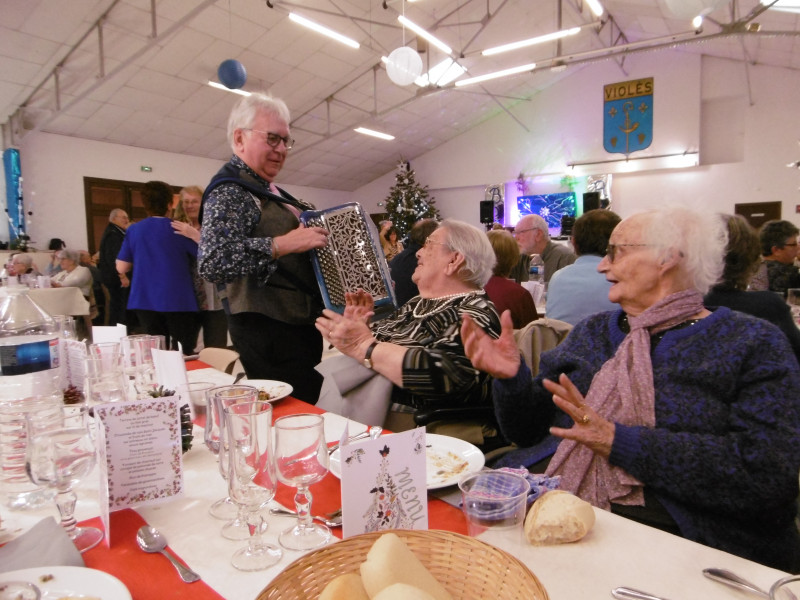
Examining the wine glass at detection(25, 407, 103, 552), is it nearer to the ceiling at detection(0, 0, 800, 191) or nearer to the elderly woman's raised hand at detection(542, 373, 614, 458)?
the elderly woman's raised hand at detection(542, 373, 614, 458)

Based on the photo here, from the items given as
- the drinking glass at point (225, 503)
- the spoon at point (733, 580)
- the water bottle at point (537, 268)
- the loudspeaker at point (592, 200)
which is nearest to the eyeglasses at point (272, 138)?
the drinking glass at point (225, 503)

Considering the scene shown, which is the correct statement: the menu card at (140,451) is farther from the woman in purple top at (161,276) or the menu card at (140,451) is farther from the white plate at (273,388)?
the woman in purple top at (161,276)

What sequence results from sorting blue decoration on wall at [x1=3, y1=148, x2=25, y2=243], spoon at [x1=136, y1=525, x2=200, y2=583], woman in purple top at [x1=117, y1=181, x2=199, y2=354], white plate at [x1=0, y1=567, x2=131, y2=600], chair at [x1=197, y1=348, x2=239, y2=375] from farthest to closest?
blue decoration on wall at [x1=3, y1=148, x2=25, y2=243] → woman in purple top at [x1=117, y1=181, x2=199, y2=354] → chair at [x1=197, y1=348, x2=239, y2=375] → spoon at [x1=136, y1=525, x2=200, y2=583] → white plate at [x1=0, y1=567, x2=131, y2=600]

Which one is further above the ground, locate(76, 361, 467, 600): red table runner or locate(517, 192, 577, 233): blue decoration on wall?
locate(517, 192, 577, 233): blue decoration on wall

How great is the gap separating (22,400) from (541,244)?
4.88 meters

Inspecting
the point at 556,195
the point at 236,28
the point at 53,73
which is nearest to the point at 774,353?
the point at 236,28

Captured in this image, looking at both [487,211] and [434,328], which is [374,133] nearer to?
[487,211]

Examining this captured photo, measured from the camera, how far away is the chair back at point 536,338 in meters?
2.02

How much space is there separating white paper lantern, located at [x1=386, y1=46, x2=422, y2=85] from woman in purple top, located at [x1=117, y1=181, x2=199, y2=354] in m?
3.37

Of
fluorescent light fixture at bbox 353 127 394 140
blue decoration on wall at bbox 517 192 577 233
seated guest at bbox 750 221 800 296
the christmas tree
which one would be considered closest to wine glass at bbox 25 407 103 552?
seated guest at bbox 750 221 800 296

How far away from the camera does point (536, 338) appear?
2029 mm

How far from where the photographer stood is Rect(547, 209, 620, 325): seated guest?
262cm

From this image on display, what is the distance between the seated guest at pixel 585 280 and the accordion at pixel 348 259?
3.20ft

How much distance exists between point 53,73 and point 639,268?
29.3ft
